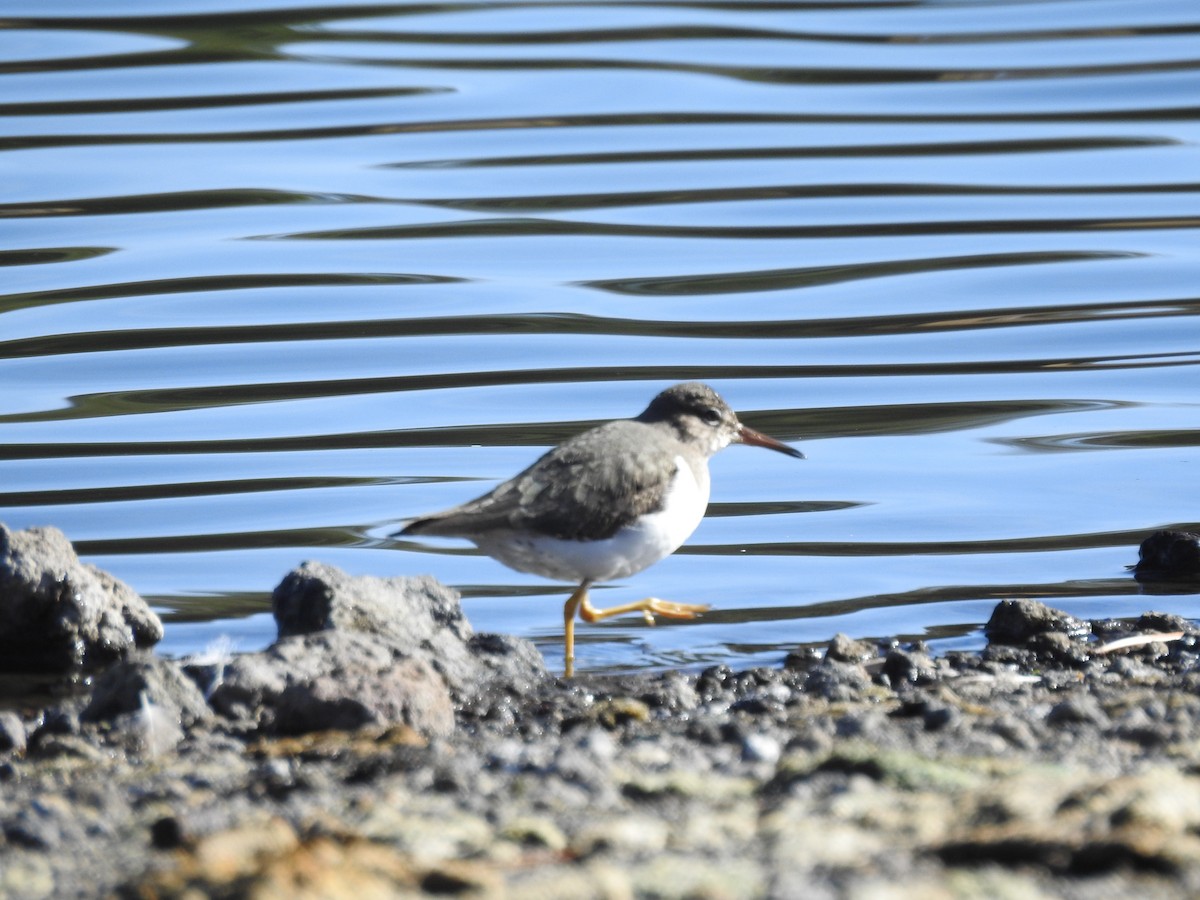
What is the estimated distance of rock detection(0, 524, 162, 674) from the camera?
688 centimetres

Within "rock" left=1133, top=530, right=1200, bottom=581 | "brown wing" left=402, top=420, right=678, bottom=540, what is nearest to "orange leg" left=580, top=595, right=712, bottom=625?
"brown wing" left=402, top=420, right=678, bottom=540

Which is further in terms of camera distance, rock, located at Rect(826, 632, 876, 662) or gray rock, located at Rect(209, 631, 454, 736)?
rock, located at Rect(826, 632, 876, 662)

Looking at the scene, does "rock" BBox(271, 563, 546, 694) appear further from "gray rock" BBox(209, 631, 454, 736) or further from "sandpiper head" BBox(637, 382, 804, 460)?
"sandpiper head" BBox(637, 382, 804, 460)

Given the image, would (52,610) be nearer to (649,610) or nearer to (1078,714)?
(649,610)

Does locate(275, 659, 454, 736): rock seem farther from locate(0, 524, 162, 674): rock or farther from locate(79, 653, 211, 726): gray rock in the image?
locate(0, 524, 162, 674): rock

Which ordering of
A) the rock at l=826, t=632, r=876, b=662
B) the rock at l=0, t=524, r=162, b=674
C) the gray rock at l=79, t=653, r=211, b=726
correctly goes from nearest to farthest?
1. the gray rock at l=79, t=653, r=211, b=726
2. the rock at l=826, t=632, r=876, b=662
3. the rock at l=0, t=524, r=162, b=674

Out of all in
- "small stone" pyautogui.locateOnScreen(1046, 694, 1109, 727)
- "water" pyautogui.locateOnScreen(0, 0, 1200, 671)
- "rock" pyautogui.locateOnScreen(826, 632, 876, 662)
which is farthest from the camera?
"water" pyautogui.locateOnScreen(0, 0, 1200, 671)

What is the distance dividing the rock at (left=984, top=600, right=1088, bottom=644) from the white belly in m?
1.35

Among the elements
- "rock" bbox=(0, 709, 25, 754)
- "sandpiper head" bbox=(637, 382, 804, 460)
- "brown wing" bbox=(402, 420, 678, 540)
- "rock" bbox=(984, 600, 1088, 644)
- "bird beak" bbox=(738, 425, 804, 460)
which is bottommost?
"rock" bbox=(0, 709, 25, 754)

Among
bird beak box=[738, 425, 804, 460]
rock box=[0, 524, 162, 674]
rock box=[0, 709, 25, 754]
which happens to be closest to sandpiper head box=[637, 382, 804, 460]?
bird beak box=[738, 425, 804, 460]

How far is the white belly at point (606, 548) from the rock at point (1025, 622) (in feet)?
4.42

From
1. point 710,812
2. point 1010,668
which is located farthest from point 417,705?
point 1010,668

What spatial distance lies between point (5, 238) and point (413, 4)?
9145mm

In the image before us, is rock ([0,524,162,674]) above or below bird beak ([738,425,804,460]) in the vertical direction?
below
